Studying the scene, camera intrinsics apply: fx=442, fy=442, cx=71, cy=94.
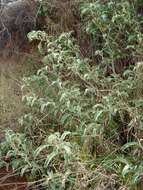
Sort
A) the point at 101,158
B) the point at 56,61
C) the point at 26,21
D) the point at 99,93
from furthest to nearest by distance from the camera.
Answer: the point at 26,21
the point at 56,61
the point at 99,93
the point at 101,158

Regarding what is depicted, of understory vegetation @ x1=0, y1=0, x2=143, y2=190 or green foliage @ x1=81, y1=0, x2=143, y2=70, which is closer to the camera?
understory vegetation @ x1=0, y1=0, x2=143, y2=190

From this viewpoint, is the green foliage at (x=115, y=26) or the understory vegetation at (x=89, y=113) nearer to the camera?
the understory vegetation at (x=89, y=113)

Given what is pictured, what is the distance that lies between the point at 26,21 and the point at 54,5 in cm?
42

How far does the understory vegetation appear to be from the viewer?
289 cm

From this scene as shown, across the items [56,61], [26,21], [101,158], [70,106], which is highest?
[26,21]

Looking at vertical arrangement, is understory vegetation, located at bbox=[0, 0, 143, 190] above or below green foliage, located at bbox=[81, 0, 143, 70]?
below

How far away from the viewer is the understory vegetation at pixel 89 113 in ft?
9.49

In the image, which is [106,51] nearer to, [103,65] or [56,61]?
[103,65]

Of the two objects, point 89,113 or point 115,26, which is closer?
point 89,113

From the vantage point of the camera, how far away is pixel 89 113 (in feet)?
10.8

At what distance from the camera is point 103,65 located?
386 cm

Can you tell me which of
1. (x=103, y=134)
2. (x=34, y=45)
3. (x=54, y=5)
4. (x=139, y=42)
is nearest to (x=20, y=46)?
(x=34, y=45)

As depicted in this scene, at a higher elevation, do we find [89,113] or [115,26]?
[115,26]

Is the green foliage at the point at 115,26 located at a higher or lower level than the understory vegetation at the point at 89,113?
higher
